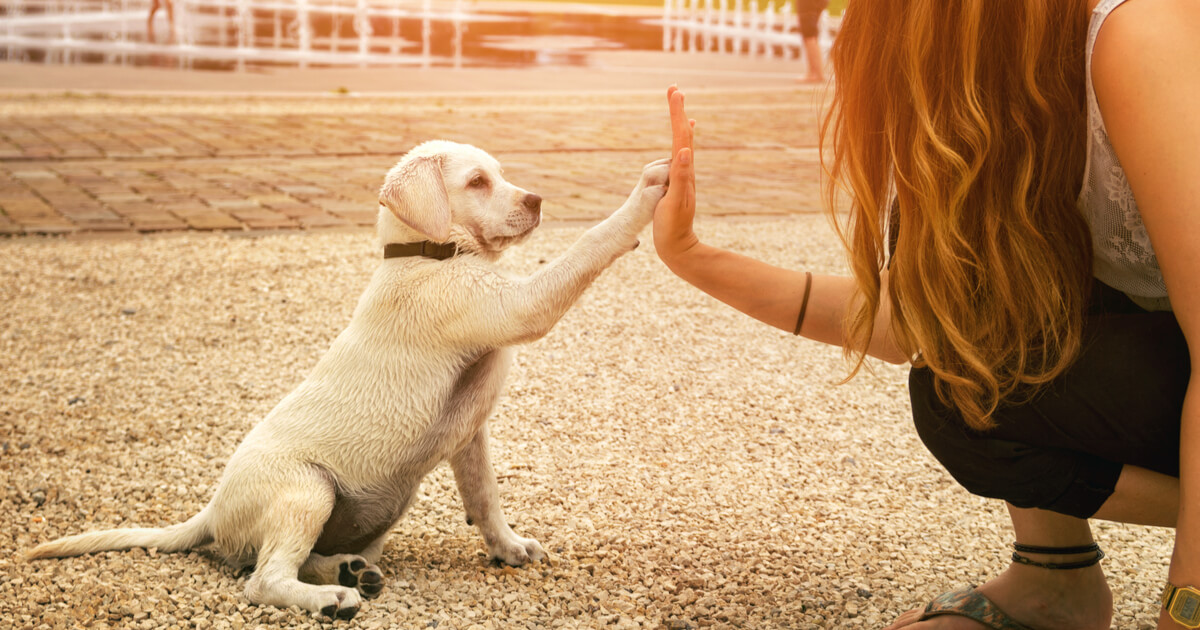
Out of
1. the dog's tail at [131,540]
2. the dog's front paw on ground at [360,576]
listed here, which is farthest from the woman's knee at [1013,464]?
the dog's tail at [131,540]

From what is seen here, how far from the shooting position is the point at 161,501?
3170 mm

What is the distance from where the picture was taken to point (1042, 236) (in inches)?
78.5

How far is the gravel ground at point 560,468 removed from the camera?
261 cm

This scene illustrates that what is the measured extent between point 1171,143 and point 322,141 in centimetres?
809

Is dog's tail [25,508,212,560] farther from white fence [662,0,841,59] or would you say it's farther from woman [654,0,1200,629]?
white fence [662,0,841,59]

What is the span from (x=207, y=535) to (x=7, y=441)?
1312mm

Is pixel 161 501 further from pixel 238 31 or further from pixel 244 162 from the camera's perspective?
pixel 238 31

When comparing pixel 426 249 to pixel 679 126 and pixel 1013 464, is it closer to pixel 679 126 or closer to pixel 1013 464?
pixel 679 126

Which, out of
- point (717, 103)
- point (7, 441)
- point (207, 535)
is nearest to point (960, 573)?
point (207, 535)

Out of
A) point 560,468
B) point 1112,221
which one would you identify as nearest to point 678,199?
point 1112,221

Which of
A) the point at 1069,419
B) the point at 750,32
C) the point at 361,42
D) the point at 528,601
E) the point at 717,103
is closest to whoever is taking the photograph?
the point at 1069,419

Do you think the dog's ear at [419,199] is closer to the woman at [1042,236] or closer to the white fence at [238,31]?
the woman at [1042,236]

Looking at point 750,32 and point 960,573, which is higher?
point 750,32

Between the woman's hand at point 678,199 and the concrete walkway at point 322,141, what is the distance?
13.3 ft
